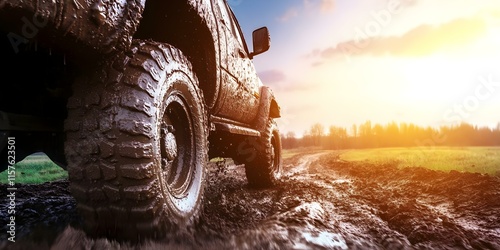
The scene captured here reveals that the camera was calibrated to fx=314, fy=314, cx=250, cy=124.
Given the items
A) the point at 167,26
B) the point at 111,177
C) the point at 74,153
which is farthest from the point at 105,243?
the point at 167,26

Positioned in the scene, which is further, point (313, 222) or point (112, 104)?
point (313, 222)

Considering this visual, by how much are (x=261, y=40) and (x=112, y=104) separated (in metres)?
3.09

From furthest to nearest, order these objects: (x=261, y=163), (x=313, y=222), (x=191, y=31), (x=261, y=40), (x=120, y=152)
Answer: (x=261, y=163), (x=261, y=40), (x=191, y=31), (x=313, y=222), (x=120, y=152)

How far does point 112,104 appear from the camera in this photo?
169 centimetres

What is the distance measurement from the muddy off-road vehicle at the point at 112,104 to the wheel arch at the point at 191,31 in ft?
0.04

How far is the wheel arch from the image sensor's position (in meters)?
2.31

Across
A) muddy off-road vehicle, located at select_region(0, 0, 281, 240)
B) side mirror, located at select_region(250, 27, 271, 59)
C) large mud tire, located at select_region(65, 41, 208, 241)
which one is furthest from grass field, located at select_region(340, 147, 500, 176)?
large mud tire, located at select_region(65, 41, 208, 241)

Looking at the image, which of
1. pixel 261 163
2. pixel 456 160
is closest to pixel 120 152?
pixel 261 163

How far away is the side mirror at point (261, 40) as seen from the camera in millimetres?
4406

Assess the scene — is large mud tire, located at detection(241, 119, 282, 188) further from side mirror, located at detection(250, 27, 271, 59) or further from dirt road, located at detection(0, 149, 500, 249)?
side mirror, located at detection(250, 27, 271, 59)

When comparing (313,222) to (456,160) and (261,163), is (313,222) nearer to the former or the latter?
(261,163)

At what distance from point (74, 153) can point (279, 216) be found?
1647mm

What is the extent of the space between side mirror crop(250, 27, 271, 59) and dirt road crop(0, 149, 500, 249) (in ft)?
6.65

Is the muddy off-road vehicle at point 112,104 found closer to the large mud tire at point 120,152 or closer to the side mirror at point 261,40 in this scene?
the large mud tire at point 120,152
